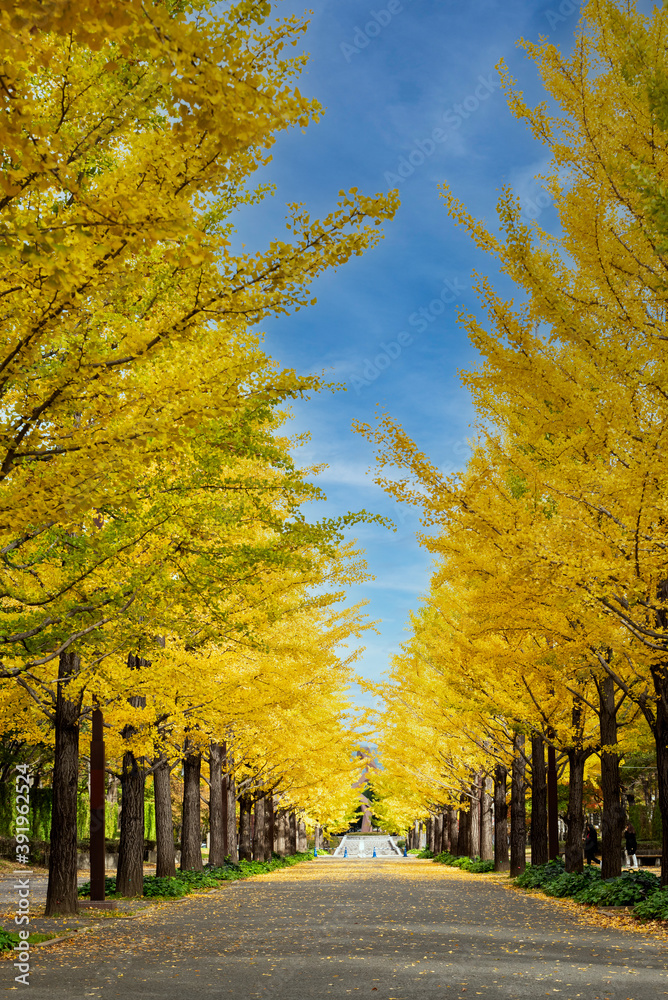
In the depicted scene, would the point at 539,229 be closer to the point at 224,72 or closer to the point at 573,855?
the point at 224,72

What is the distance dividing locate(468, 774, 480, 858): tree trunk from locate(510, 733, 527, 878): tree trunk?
16.5 feet

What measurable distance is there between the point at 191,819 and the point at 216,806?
3207mm

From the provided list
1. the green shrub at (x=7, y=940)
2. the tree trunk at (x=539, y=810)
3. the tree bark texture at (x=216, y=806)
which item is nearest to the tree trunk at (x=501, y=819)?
the tree trunk at (x=539, y=810)

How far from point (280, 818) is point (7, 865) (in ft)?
55.2

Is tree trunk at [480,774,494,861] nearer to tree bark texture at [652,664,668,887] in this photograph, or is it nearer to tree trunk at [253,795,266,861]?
tree trunk at [253,795,266,861]

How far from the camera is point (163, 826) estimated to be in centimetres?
1728

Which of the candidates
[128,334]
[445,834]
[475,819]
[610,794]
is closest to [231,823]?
[475,819]

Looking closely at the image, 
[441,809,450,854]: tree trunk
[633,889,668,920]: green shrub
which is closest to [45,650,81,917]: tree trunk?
[633,889,668,920]: green shrub

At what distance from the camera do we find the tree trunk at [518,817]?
20.6m

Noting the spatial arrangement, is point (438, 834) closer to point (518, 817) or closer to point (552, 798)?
point (518, 817)

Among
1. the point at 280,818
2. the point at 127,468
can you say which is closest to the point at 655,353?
the point at 127,468

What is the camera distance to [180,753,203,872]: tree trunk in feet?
66.2

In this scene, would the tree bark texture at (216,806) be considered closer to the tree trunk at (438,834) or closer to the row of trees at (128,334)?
the row of trees at (128,334)

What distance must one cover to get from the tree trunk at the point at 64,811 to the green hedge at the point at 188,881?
10.6ft
